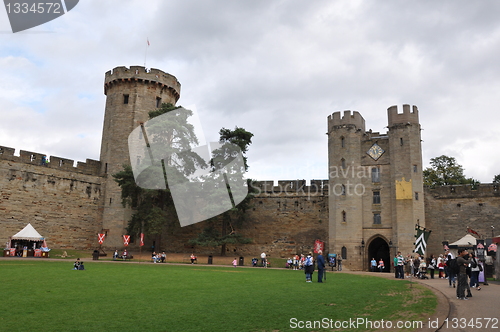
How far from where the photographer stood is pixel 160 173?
2992 centimetres

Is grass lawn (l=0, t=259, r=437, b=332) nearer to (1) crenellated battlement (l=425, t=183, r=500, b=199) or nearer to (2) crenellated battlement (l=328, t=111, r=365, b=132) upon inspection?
(2) crenellated battlement (l=328, t=111, r=365, b=132)

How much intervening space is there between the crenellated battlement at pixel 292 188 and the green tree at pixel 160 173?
5977 millimetres

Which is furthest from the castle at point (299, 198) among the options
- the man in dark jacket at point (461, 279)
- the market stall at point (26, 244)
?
the man in dark jacket at point (461, 279)

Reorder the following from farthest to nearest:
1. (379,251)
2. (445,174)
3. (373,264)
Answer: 1. (445,174)
2. (379,251)
3. (373,264)

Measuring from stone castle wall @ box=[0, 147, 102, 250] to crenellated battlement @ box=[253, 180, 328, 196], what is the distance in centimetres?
1444

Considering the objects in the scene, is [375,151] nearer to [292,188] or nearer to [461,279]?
[292,188]

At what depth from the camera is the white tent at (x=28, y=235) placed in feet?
88.8

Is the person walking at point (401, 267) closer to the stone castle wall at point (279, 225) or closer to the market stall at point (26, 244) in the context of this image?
the stone castle wall at point (279, 225)

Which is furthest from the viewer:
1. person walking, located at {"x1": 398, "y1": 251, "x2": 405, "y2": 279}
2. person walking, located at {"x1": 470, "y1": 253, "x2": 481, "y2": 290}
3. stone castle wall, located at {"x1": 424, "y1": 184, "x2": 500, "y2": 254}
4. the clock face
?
the clock face

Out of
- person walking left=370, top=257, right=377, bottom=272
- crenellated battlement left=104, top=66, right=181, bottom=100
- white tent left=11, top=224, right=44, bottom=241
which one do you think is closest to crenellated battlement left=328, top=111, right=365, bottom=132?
person walking left=370, top=257, right=377, bottom=272

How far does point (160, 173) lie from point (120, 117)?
8.60 metres

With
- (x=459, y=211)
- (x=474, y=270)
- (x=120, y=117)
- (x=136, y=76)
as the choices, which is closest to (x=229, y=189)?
(x=120, y=117)

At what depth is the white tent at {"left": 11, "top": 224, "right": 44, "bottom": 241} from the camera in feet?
88.8

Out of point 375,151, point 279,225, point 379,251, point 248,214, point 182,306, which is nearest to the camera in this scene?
point 182,306
